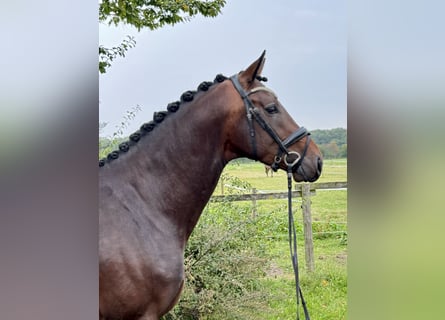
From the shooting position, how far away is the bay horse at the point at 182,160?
1.36 m

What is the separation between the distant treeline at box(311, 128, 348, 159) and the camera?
2402 mm

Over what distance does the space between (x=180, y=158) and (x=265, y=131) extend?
0.31m

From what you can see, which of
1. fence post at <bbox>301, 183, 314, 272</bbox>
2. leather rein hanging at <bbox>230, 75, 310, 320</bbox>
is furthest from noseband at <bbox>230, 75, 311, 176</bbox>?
fence post at <bbox>301, 183, 314, 272</bbox>

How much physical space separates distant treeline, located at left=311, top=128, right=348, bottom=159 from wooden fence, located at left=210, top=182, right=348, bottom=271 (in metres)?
0.36
